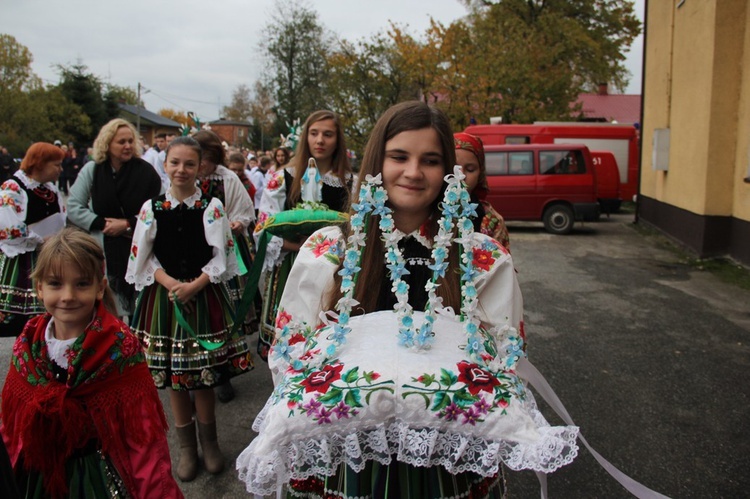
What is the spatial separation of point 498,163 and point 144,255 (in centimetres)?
1155

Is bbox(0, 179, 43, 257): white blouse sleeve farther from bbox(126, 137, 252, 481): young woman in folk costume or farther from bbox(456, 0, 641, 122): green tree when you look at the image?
bbox(456, 0, 641, 122): green tree

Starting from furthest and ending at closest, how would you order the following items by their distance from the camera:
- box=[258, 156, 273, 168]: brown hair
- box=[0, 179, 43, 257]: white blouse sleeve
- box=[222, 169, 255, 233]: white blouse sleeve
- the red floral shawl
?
box=[258, 156, 273, 168]: brown hair, box=[222, 169, 255, 233]: white blouse sleeve, box=[0, 179, 43, 257]: white blouse sleeve, the red floral shawl

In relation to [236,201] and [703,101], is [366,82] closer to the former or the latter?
[703,101]

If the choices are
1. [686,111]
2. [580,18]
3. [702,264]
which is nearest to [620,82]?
[580,18]

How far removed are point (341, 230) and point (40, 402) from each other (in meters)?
1.17

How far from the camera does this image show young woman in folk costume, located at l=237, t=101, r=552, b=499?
1292mm

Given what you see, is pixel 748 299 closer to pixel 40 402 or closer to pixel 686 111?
pixel 686 111

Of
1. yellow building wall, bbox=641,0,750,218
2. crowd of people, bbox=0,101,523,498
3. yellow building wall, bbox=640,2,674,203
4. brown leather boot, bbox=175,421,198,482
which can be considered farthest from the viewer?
yellow building wall, bbox=640,2,674,203

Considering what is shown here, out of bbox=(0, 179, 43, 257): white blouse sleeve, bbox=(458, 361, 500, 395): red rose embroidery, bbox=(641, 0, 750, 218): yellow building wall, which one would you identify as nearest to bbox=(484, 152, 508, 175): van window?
bbox=(641, 0, 750, 218): yellow building wall

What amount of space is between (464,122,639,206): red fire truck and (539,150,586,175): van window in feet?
9.90

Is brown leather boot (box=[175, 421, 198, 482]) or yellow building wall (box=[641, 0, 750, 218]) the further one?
yellow building wall (box=[641, 0, 750, 218])

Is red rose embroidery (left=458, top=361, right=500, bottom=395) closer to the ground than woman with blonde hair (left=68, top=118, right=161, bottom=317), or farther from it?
closer to the ground

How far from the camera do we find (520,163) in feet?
44.8

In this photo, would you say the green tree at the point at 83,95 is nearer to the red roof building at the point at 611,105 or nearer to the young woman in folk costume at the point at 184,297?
the red roof building at the point at 611,105
